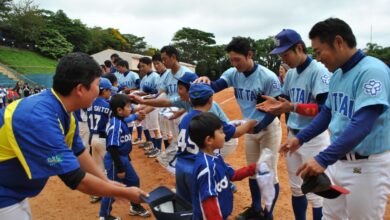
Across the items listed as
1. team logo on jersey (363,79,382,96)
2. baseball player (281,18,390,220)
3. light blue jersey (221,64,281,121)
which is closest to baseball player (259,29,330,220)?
light blue jersey (221,64,281,121)

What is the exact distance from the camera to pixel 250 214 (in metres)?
4.65

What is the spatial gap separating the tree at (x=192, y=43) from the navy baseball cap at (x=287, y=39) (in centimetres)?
6934

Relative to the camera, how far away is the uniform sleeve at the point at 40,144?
203 cm

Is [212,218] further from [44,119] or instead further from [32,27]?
[32,27]

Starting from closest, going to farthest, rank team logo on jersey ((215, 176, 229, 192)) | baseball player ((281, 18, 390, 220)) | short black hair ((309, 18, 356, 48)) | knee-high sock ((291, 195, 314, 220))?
baseball player ((281, 18, 390, 220)), short black hair ((309, 18, 356, 48)), team logo on jersey ((215, 176, 229, 192)), knee-high sock ((291, 195, 314, 220))

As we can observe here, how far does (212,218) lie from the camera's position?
2.56 meters

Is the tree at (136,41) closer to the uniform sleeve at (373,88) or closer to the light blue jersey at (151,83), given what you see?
the light blue jersey at (151,83)

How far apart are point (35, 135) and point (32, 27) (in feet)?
195

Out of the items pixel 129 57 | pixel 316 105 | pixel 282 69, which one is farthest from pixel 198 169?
pixel 129 57

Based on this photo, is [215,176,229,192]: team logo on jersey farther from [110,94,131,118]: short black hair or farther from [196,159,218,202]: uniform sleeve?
[110,94,131,118]: short black hair

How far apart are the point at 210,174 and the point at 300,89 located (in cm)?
181

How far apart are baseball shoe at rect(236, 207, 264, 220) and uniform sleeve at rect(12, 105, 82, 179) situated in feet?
10.2

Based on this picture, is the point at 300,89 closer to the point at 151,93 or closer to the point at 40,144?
the point at 40,144

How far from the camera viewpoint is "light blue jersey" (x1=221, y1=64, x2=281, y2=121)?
14.0ft
